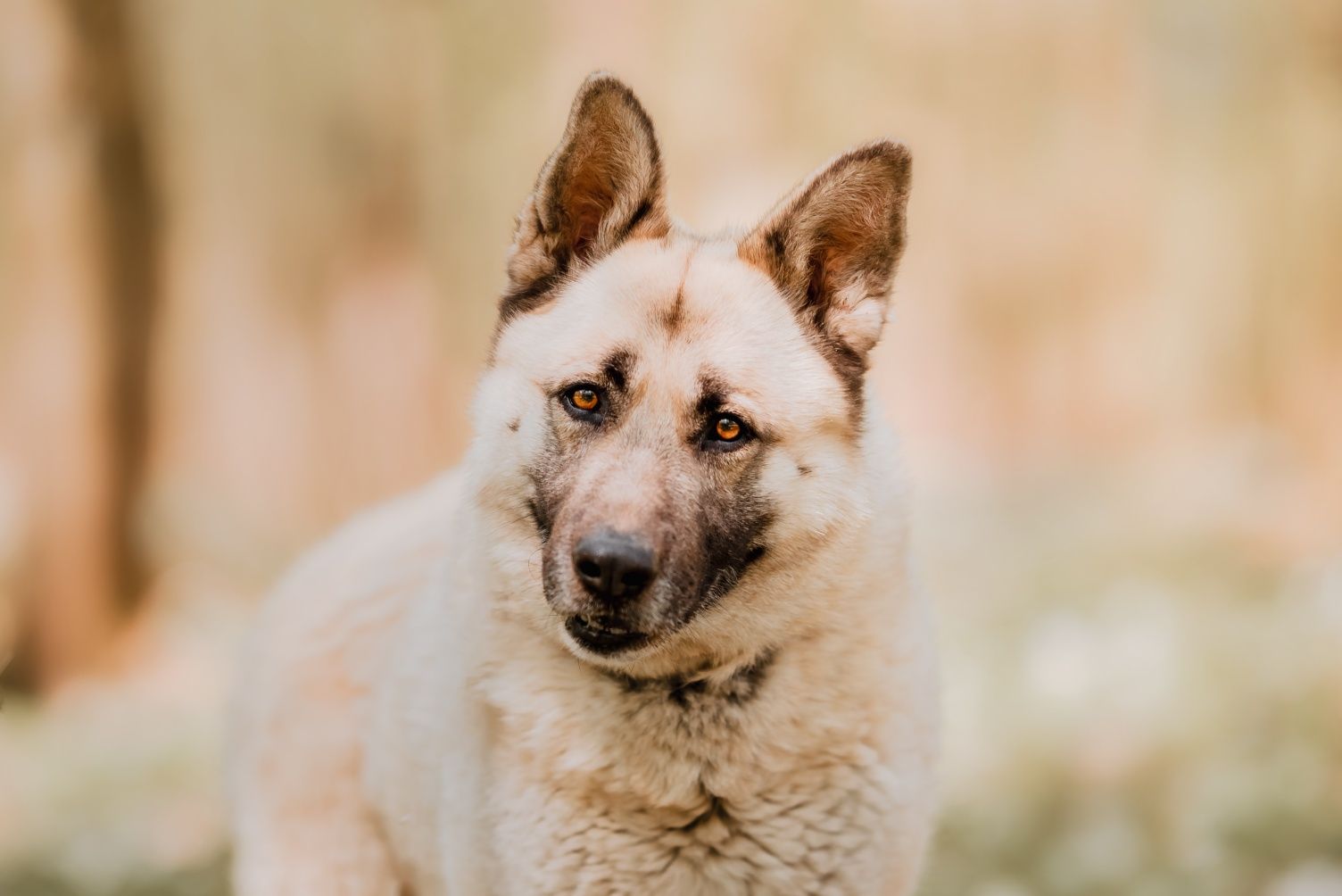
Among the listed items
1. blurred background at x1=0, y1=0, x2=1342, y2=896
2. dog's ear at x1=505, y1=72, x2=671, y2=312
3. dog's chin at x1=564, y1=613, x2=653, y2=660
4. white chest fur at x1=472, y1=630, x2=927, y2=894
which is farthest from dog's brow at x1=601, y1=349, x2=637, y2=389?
blurred background at x1=0, y1=0, x2=1342, y2=896

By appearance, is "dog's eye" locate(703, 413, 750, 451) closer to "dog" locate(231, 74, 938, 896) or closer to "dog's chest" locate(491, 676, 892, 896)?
"dog" locate(231, 74, 938, 896)

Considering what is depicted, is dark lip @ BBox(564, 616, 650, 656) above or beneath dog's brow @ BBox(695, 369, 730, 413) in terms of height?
beneath

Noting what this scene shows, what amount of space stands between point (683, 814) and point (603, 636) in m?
0.46

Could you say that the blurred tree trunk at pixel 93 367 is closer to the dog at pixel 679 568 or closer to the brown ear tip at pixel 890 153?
the dog at pixel 679 568

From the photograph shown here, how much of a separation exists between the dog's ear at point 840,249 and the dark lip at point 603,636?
2.83 ft

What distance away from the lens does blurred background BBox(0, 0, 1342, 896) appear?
272 inches

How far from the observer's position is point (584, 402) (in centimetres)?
309

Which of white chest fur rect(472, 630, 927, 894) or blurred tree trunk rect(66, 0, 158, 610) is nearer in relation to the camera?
white chest fur rect(472, 630, 927, 894)

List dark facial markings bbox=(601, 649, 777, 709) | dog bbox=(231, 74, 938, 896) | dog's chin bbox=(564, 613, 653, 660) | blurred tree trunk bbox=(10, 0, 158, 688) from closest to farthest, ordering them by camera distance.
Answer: dog's chin bbox=(564, 613, 653, 660)
dog bbox=(231, 74, 938, 896)
dark facial markings bbox=(601, 649, 777, 709)
blurred tree trunk bbox=(10, 0, 158, 688)

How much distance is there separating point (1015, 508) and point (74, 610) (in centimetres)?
493

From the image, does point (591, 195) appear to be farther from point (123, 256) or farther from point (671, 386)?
point (123, 256)

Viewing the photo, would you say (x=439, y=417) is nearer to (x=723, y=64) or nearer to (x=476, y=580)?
(x=723, y=64)

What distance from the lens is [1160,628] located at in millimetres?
6797

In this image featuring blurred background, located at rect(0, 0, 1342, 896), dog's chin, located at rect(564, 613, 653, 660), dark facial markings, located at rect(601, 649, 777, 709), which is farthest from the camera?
blurred background, located at rect(0, 0, 1342, 896)
